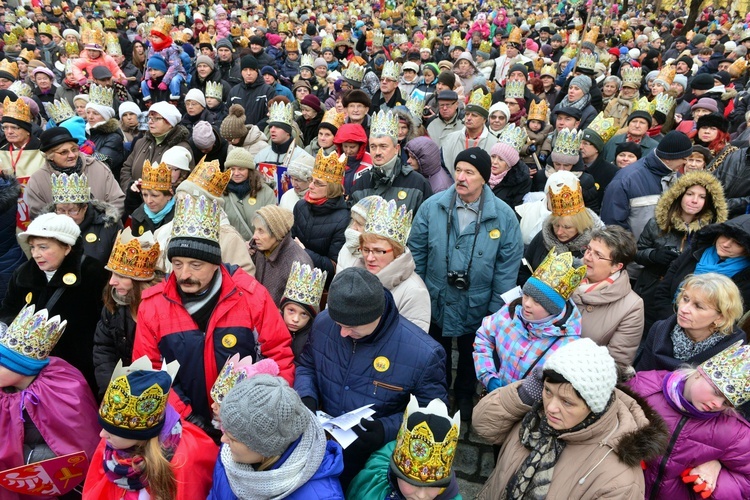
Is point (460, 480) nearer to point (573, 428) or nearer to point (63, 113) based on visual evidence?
point (573, 428)

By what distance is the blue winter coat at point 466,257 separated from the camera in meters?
4.27

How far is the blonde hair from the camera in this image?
312cm

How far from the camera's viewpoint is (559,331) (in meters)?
3.28

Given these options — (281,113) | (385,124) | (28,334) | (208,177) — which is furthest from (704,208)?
(281,113)

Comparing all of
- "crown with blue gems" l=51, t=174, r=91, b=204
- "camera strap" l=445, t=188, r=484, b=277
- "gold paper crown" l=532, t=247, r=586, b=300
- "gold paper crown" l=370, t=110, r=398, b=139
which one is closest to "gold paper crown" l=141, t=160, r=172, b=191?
"crown with blue gems" l=51, t=174, r=91, b=204

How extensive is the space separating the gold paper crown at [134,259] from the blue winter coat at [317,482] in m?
1.45

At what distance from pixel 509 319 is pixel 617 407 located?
0.97 metres

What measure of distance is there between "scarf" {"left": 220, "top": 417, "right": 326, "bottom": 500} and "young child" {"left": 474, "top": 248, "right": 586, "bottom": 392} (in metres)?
1.50

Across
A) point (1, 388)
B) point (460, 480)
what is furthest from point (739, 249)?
point (1, 388)

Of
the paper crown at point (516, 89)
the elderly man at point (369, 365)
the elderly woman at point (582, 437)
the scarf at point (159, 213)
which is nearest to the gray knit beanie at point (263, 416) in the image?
the elderly man at point (369, 365)

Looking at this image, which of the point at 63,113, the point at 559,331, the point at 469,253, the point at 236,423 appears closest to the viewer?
the point at 236,423

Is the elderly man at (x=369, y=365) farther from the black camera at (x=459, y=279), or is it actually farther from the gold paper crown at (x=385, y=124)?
the gold paper crown at (x=385, y=124)

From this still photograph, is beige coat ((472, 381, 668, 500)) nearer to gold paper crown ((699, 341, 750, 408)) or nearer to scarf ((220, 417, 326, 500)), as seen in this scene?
gold paper crown ((699, 341, 750, 408))

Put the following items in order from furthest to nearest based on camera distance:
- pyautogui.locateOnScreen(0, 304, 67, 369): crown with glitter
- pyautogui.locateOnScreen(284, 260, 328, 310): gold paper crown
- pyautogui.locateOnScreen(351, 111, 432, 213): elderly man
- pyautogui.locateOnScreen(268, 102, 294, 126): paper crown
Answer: pyautogui.locateOnScreen(268, 102, 294, 126): paper crown
pyautogui.locateOnScreen(351, 111, 432, 213): elderly man
pyautogui.locateOnScreen(284, 260, 328, 310): gold paper crown
pyautogui.locateOnScreen(0, 304, 67, 369): crown with glitter
